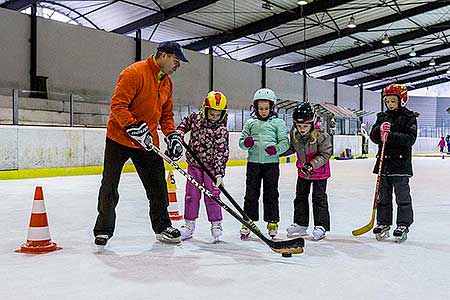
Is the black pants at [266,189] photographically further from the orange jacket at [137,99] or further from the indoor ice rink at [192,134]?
the orange jacket at [137,99]

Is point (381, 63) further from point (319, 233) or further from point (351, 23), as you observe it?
point (319, 233)

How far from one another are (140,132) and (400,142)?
184 centimetres

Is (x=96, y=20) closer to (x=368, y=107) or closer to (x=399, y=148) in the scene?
(x=399, y=148)

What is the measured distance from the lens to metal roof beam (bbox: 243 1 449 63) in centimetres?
1637

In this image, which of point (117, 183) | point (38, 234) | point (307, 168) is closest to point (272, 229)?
point (307, 168)

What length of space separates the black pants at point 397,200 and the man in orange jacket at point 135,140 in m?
1.55

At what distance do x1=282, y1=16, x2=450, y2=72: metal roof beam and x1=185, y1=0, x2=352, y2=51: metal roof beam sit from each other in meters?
6.66

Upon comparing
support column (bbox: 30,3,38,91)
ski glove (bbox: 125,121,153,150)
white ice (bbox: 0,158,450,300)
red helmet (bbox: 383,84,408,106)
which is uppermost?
support column (bbox: 30,3,38,91)

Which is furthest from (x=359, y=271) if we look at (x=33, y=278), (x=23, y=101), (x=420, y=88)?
(x=420, y=88)

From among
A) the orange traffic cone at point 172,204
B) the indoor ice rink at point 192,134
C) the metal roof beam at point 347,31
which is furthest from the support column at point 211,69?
the orange traffic cone at point 172,204

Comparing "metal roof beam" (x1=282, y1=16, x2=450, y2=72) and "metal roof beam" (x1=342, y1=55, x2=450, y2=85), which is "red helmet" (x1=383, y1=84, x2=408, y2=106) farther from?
"metal roof beam" (x1=342, y1=55, x2=450, y2=85)

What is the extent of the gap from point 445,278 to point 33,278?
216 centimetres

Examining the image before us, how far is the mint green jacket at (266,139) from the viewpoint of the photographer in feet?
12.4

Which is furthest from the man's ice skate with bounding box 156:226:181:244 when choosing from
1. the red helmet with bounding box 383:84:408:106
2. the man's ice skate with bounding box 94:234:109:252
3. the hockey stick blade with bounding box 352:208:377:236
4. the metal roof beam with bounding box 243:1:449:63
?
the metal roof beam with bounding box 243:1:449:63
